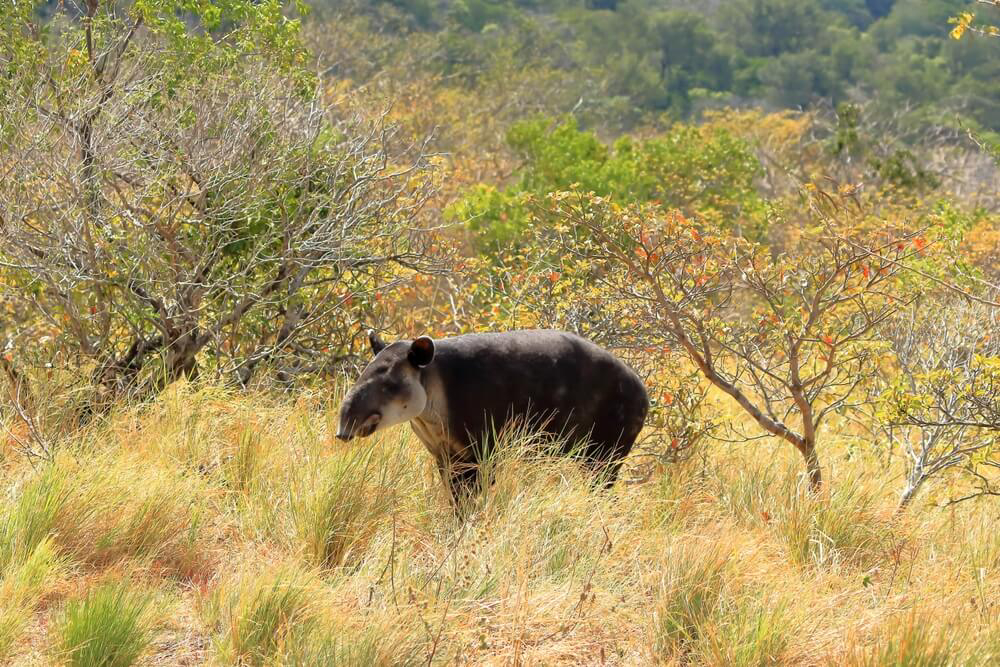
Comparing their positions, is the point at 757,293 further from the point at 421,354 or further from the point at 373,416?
the point at 373,416

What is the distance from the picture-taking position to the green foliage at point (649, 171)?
18422 millimetres

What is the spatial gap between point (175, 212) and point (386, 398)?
2.91 m

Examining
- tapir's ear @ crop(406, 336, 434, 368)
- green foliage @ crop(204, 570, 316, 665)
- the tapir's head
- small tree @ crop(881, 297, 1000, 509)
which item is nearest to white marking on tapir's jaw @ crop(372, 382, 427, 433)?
the tapir's head

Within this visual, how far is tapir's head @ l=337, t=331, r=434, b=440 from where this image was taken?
5555mm

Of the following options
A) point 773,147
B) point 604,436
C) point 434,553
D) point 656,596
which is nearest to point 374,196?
point 604,436

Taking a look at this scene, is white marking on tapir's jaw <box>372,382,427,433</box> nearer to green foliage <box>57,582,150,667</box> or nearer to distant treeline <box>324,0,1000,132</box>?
green foliage <box>57,582,150,667</box>

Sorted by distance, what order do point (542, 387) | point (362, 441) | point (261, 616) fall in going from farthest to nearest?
point (362, 441)
point (542, 387)
point (261, 616)

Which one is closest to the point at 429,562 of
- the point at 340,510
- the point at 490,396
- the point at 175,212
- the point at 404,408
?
the point at 340,510

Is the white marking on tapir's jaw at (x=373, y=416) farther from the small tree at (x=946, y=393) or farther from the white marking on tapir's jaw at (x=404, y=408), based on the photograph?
the small tree at (x=946, y=393)

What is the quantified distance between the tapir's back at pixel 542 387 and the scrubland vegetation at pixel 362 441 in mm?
216

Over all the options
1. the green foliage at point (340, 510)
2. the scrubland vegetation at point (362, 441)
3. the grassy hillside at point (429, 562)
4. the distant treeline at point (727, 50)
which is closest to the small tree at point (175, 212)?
the scrubland vegetation at point (362, 441)

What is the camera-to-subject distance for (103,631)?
4387 mm

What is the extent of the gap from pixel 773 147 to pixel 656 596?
3203 centimetres

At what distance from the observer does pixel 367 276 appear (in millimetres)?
9609
